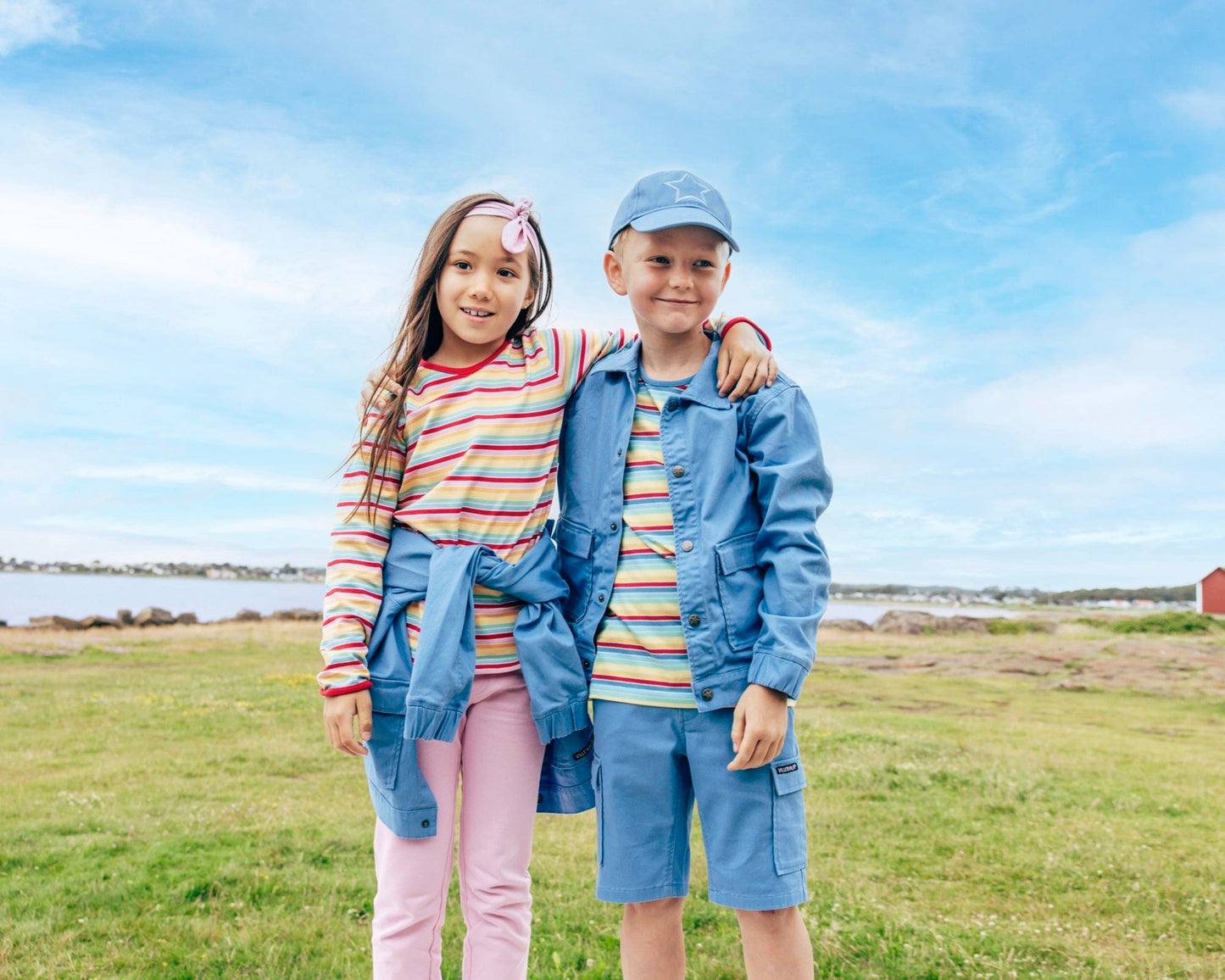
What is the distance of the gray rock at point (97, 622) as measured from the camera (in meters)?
33.9

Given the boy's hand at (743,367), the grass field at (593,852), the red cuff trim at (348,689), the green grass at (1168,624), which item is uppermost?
the boy's hand at (743,367)

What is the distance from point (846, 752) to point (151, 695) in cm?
1083

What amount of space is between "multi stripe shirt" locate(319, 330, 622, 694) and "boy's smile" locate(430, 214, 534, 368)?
0.41 feet

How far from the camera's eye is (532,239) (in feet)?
9.80

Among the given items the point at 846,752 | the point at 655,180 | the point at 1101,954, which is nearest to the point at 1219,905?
the point at 1101,954

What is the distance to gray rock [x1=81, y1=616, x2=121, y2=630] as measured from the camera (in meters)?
33.9

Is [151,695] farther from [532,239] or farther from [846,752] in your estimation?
[532,239]

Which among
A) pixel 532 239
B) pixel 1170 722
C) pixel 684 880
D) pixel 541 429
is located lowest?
→ pixel 1170 722

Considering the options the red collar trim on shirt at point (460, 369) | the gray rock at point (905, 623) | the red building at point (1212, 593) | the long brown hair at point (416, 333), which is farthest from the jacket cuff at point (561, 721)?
the red building at point (1212, 593)

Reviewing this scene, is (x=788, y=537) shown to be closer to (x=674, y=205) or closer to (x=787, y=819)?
(x=787, y=819)

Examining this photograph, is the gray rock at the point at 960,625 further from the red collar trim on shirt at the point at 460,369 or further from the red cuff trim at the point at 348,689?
the red cuff trim at the point at 348,689

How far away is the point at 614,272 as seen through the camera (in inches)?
116

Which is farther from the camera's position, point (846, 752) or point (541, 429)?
point (846, 752)

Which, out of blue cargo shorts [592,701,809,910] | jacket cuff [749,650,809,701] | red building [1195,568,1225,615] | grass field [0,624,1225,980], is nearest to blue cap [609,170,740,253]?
jacket cuff [749,650,809,701]
